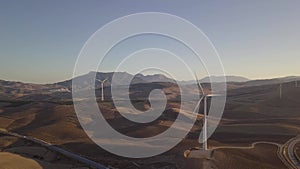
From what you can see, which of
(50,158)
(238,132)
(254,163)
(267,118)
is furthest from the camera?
(267,118)

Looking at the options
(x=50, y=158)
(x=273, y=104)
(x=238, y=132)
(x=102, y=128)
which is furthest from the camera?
(x=273, y=104)

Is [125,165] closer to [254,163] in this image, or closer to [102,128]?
[254,163]

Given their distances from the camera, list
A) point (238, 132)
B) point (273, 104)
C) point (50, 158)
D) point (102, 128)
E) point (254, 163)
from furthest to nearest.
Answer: point (273, 104) < point (102, 128) < point (238, 132) < point (50, 158) < point (254, 163)

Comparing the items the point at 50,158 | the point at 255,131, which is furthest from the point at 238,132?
the point at 50,158

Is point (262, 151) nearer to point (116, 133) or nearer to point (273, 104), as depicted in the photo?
point (116, 133)

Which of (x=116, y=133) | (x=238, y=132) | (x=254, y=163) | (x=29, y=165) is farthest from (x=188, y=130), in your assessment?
(x=29, y=165)

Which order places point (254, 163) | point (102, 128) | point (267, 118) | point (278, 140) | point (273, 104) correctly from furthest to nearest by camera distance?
point (273, 104), point (267, 118), point (102, 128), point (278, 140), point (254, 163)

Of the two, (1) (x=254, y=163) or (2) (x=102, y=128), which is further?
(2) (x=102, y=128)

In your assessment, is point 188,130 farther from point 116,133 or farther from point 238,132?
point 116,133

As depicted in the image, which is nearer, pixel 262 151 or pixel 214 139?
pixel 262 151
